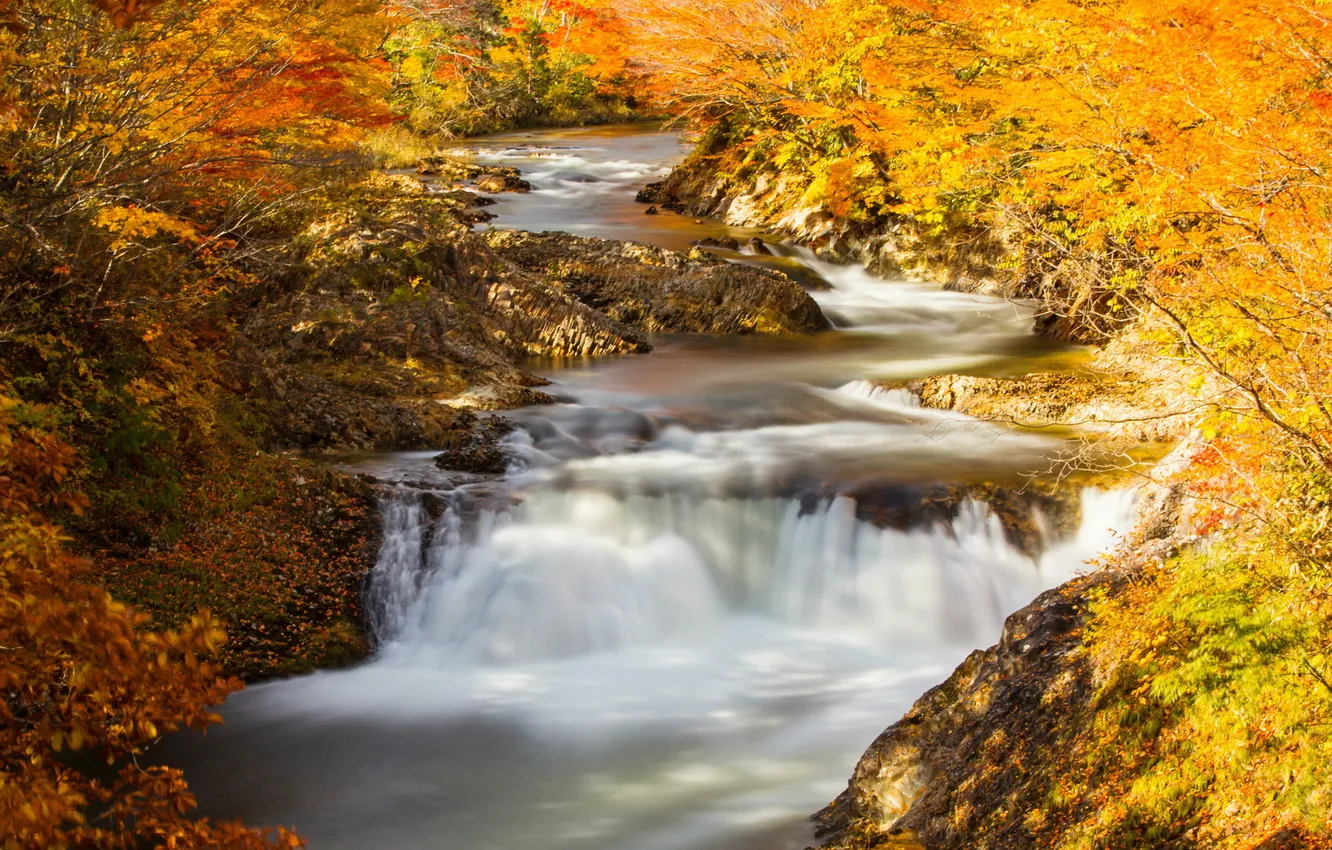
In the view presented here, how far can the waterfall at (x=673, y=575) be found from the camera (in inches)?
384

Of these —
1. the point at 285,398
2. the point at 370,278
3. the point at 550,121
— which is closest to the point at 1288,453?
the point at 285,398

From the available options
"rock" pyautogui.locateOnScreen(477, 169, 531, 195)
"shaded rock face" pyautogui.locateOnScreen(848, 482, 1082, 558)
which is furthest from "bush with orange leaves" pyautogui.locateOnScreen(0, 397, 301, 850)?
"rock" pyautogui.locateOnScreen(477, 169, 531, 195)

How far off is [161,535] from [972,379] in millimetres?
10024

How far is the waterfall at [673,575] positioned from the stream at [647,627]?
2 centimetres

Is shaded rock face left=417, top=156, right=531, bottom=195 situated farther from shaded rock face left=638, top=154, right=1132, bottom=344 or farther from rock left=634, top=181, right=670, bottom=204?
shaded rock face left=638, top=154, right=1132, bottom=344

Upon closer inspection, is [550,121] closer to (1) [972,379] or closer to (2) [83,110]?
(1) [972,379]

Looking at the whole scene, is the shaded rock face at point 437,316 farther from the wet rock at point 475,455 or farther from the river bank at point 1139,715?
the river bank at point 1139,715

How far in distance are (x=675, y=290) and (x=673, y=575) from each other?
31.7 feet

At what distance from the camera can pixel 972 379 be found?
569 inches

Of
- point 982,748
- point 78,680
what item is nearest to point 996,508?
point 982,748

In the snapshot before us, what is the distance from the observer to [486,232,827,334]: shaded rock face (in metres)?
19.1

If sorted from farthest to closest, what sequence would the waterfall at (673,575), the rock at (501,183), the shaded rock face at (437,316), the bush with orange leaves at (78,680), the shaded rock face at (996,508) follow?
the rock at (501,183)
the shaded rock face at (437,316)
the shaded rock face at (996,508)
the waterfall at (673,575)
the bush with orange leaves at (78,680)

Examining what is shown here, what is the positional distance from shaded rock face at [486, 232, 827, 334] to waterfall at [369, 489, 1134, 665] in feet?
27.7

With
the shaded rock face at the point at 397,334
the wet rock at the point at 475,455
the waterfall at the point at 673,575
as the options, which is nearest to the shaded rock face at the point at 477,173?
the shaded rock face at the point at 397,334
